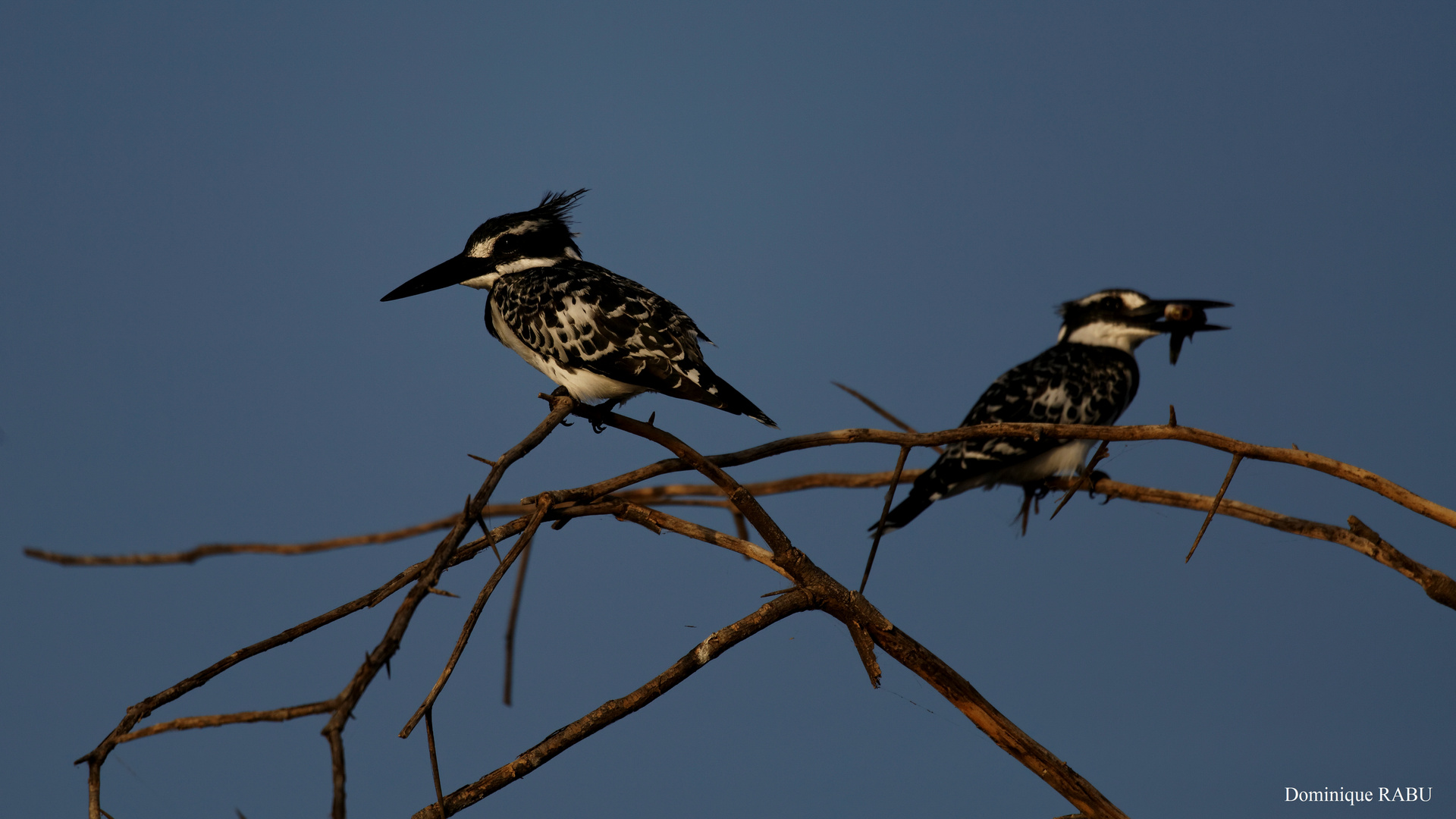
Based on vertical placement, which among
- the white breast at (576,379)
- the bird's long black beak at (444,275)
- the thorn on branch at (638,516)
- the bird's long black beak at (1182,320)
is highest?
the bird's long black beak at (1182,320)

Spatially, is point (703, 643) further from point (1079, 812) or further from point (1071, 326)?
point (1071, 326)

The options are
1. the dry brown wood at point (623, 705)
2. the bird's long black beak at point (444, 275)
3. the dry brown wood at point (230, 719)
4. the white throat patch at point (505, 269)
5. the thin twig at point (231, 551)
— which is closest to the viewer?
the dry brown wood at point (230, 719)

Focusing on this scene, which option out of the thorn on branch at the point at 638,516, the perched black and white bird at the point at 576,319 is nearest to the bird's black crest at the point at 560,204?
the perched black and white bird at the point at 576,319

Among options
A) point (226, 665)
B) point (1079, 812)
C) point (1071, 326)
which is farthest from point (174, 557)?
point (1071, 326)

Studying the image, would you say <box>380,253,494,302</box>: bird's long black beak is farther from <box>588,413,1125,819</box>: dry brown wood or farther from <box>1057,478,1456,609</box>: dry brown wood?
<box>1057,478,1456,609</box>: dry brown wood

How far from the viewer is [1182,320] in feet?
18.4

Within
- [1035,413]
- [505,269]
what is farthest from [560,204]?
[1035,413]

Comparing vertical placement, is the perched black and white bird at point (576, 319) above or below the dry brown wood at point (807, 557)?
above

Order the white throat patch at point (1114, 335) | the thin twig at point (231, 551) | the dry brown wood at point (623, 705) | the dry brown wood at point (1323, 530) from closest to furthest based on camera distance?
the dry brown wood at point (623, 705) → the dry brown wood at point (1323, 530) → the thin twig at point (231, 551) → the white throat patch at point (1114, 335)

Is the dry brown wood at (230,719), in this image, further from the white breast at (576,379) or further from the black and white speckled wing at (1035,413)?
the black and white speckled wing at (1035,413)

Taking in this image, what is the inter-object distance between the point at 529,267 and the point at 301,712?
327cm

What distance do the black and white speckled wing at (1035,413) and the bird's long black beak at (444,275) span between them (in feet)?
7.74

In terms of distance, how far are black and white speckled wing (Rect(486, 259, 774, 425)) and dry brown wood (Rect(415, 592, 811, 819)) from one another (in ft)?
4.21

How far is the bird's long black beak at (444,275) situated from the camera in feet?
15.0
